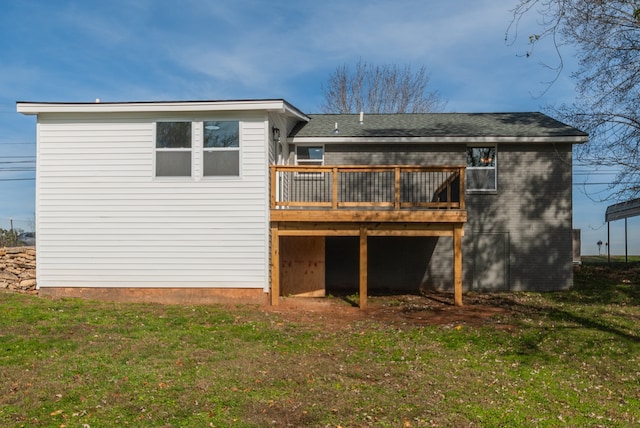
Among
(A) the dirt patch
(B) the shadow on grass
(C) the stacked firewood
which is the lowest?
(A) the dirt patch

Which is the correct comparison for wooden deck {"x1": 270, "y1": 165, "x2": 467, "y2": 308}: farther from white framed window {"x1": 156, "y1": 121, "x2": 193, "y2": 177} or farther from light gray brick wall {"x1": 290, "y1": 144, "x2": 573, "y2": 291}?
light gray brick wall {"x1": 290, "y1": 144, "x2": 573, "y2": 291}

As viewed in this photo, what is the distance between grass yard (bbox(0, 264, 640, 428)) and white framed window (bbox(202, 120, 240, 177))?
3.16 metres

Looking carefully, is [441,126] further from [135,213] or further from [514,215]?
[135,213]

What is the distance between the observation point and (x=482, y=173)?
51.5ft

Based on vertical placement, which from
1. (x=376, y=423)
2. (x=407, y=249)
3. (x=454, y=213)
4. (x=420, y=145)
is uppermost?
(x=420, y=145)

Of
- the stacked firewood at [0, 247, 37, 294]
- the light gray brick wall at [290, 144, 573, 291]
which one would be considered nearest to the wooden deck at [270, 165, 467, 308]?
the light gray brick wall at [290, 144, 573, 291]

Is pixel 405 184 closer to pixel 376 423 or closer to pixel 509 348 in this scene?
pixel 509 348

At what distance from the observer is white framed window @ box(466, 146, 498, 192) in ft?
51.5

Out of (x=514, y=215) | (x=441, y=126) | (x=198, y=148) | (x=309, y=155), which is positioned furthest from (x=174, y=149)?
(x=514, y=215)

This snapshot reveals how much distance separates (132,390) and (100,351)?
1.95m

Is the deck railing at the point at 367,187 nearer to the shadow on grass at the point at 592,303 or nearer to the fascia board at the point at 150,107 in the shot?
the fascia board at the point at 150,107

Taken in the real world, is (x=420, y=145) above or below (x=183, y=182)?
above

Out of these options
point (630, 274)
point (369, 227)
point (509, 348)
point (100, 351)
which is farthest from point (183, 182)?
point (630, 274)

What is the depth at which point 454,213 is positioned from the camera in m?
12.6
